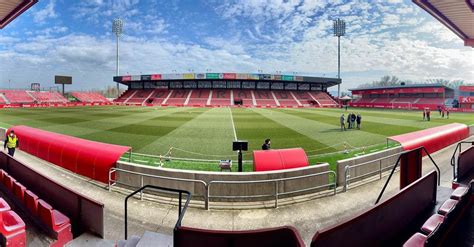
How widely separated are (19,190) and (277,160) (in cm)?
739

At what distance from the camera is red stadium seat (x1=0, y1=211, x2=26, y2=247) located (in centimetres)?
449

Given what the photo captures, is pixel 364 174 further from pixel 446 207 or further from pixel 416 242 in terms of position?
pixel 416 242

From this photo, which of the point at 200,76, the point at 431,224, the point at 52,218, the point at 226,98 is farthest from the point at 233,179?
the point at 200,76

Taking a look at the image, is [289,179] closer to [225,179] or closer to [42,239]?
[225,179]

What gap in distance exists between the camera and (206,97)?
241 feet

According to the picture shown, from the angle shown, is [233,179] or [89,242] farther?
[233,179]

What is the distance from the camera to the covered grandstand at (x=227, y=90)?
7206 centimetres

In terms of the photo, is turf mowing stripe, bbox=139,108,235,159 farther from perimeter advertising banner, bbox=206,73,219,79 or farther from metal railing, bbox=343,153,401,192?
perimeter advertising banner, bbox=206,73,219,79

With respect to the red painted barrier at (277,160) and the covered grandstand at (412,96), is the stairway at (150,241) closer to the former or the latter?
the red painted barrier at (277,160)

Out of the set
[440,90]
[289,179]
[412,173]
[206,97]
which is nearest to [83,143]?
[289,179]

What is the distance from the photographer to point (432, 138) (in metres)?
13.8

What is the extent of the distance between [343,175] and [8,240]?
9.01 metres

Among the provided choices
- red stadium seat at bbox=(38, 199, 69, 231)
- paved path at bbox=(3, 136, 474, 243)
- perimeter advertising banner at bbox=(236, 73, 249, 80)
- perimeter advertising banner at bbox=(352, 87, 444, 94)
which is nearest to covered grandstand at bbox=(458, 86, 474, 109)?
perimeter advertising banner at bbox=(352, 87, 444, 94)

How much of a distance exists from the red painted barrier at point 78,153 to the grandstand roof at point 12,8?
5898mm
